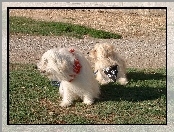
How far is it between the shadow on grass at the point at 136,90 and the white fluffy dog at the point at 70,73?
342mm

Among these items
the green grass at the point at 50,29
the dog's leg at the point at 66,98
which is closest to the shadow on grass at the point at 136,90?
the dog's leg at the point at 66,98

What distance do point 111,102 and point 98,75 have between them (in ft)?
3.37

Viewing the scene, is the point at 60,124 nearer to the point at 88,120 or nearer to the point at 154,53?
the point at 88,120

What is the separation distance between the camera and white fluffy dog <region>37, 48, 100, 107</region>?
566cm

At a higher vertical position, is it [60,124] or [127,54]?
[127,54]

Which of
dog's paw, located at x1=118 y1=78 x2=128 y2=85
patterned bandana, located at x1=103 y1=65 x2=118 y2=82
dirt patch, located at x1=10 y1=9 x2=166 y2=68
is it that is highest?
dirt patch, located at x1=10 y1=9 x2=166 y2=68

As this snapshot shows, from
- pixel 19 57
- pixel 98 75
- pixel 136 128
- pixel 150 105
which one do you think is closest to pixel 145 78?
pixel 98 75

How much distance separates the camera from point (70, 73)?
5910 millimetres

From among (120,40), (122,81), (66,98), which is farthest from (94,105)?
(120,40)

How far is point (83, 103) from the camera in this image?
21.0ft

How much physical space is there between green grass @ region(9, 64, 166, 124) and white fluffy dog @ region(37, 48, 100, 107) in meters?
0.15

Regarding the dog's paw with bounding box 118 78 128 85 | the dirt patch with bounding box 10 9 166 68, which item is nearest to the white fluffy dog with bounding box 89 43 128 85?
the dog's paw with bounding box 118 78 128 85

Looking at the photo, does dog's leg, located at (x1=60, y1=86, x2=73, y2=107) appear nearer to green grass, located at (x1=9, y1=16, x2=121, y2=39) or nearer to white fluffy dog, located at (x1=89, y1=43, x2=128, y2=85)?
white fluffy dog, located at (x1=89, y1=43, x2=128, y2=85)

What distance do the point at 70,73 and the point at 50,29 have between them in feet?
17.5
